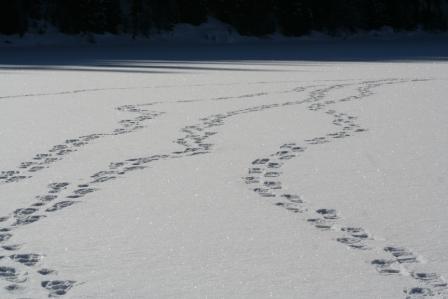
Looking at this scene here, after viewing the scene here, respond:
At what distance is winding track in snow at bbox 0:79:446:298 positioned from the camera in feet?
11.4

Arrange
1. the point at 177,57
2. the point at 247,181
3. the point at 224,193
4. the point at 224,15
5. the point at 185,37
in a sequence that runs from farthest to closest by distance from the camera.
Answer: the point at 224,15, the point at 185,37, the point at 177,57, the point at 247,181, the point at 224,193

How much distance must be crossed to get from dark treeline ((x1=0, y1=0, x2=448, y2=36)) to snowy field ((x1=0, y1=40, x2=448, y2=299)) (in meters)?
16.7

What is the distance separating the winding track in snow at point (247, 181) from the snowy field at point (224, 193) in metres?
0.01

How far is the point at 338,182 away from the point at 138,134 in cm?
254

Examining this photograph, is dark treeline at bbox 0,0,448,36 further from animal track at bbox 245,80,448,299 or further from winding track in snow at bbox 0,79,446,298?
animal track at bbox 245,80,448,299

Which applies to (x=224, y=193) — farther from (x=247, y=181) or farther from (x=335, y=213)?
(x=335, y=213)

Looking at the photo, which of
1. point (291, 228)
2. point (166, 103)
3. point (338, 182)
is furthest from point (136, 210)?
point (166, 103)

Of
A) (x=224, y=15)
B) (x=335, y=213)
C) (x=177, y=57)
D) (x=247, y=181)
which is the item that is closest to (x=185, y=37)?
(x=224, y=15)

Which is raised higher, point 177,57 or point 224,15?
point 224,15

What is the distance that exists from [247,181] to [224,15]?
25.9 m

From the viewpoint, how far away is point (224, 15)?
1221 inches

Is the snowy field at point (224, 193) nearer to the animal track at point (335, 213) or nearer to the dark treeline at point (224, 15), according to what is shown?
the animal track at point (335, 213)

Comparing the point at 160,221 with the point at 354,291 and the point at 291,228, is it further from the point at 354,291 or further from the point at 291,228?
the point at 354,291

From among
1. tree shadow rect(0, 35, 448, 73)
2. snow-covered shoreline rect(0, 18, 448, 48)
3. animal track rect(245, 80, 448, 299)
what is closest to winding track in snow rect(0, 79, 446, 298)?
animal track rect(245, 80, 448, 299)
